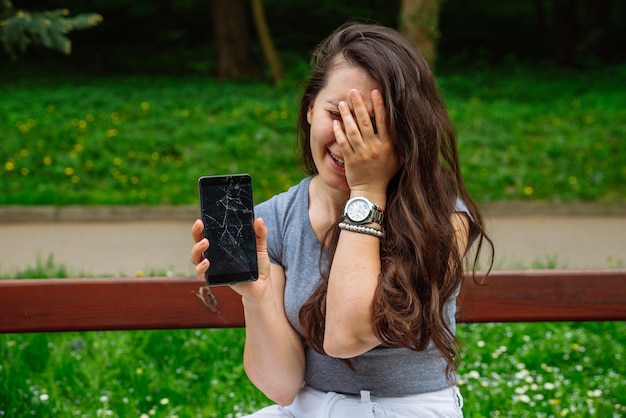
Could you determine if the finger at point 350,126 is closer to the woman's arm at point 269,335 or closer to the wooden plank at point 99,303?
the woman's arm at point 269,335

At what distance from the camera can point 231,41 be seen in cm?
1798

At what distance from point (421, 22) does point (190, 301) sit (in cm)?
951

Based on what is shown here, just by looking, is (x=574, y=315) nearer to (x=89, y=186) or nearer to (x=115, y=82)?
(x=89, y=186)

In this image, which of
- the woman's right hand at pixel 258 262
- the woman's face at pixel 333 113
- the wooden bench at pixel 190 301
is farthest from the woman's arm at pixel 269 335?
the wooden bench at pixel 190 301

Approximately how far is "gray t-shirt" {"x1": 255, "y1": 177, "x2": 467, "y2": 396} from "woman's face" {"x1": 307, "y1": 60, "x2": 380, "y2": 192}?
196 mm

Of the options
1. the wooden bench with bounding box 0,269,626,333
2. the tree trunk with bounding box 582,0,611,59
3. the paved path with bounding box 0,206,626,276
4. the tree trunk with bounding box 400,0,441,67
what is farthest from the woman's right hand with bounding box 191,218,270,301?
the tree trunk with bounding box 582,0,611,59

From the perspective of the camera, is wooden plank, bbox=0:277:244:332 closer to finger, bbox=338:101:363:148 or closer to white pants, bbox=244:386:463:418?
white pants, bbox=244:386:463:418

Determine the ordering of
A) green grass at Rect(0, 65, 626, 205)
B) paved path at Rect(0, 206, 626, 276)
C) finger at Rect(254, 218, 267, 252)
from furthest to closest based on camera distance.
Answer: green grass at Rect(0, 65, 626, 205) < paved path at Rect(0, 206, 626, 276) < finger at Rect(254, 218, 267, 252)

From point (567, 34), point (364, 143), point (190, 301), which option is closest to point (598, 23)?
point (567, 34)

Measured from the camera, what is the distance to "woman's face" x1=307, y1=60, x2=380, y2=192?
2035 mm

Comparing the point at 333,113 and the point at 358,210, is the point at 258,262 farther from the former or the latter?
the point at 333,113

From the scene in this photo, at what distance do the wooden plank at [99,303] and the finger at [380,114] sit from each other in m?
1.00

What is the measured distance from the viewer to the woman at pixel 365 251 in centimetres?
198

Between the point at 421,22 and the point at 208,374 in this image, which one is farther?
the point at 421,22
